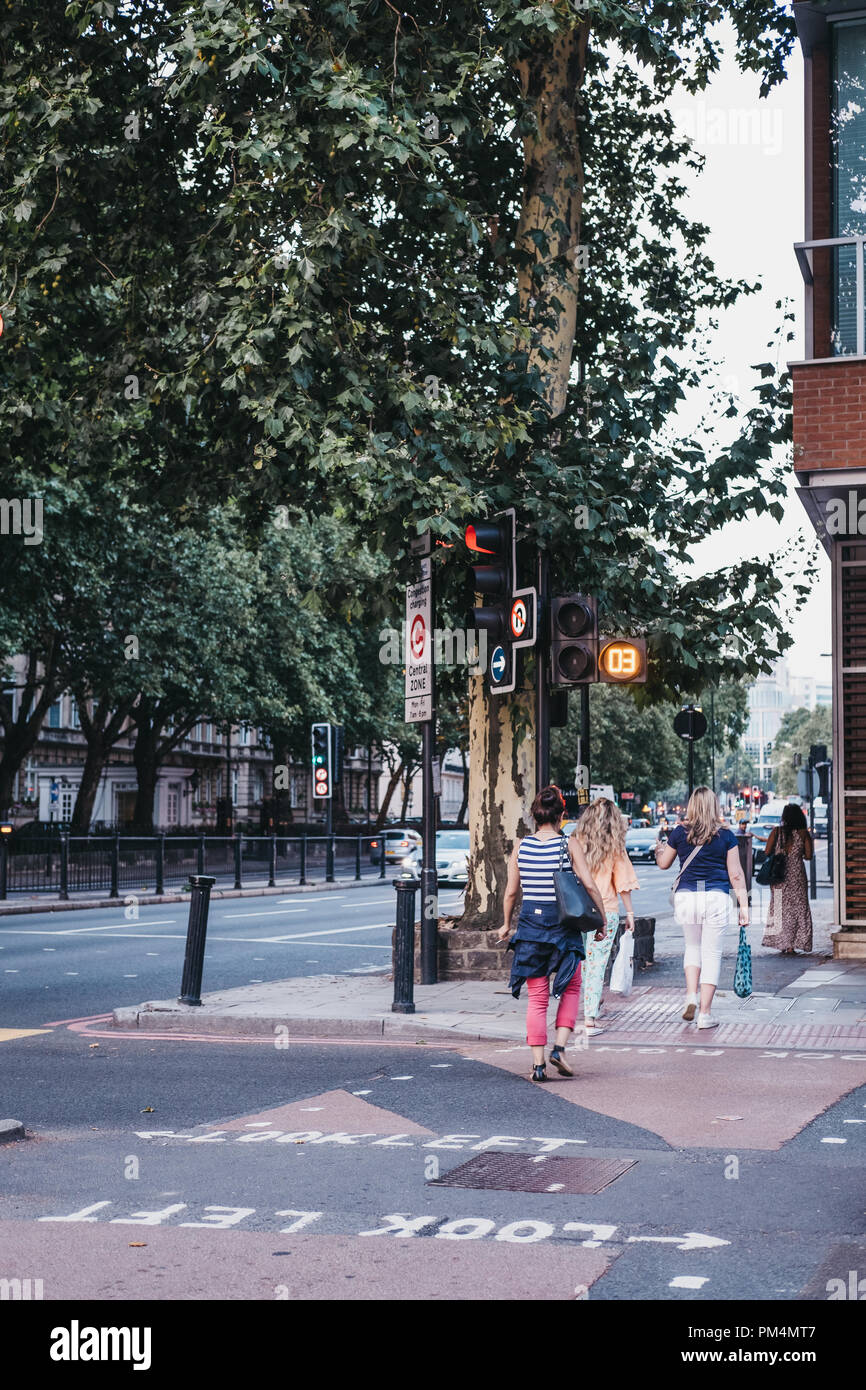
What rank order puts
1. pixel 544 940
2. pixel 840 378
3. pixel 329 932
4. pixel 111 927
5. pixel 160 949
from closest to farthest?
pixel 544 940
pixel 840 378
pixel 160 949
pixel 329 932
pixel 111 927

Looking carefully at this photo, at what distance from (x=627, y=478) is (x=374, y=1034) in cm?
547

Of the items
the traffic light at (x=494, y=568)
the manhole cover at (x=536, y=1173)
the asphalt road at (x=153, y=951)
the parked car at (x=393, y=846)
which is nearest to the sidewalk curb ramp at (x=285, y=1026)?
the asphalt road at (x=153, y=951)

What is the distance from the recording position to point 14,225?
13625 mm

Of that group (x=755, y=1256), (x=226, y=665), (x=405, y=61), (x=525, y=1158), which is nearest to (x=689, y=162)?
(x=405, y=61)

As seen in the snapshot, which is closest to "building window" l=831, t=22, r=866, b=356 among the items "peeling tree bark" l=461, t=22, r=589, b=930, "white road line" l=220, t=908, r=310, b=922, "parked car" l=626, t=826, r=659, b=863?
"peeling tree bark" l=461, t=22, r=589, b=930

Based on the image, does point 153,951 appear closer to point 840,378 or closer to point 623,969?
point 623,969

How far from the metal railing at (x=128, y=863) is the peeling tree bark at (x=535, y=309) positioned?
15685 mm

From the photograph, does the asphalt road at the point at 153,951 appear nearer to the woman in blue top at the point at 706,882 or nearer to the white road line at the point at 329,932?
the white road line at the point at 329,932

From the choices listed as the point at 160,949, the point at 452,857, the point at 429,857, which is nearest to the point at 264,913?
the point at 452,857

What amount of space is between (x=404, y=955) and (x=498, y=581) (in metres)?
3.09

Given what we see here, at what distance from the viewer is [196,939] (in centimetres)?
1252

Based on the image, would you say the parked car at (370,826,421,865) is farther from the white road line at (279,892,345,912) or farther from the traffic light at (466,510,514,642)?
the traffic light at (466,510,514,642)

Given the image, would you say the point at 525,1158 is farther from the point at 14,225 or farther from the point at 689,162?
the point at 689,162

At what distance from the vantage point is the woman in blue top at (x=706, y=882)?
37.7 ft
